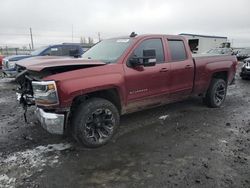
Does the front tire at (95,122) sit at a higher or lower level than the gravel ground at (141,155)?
higher

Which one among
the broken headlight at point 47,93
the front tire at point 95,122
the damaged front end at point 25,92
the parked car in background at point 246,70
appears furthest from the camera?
the parked car in background at point 246,70

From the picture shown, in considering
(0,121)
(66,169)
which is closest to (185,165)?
(66,169)

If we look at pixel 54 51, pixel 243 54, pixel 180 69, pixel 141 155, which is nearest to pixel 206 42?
pixel 243 54

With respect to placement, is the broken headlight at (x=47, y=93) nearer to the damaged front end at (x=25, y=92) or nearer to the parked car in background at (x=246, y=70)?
the damaged front end at (x=25, y=92)

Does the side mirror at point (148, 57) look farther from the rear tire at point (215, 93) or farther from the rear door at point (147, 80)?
the rear tire at point (215, 93)

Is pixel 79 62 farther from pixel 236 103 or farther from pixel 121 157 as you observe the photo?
pixel 236 103

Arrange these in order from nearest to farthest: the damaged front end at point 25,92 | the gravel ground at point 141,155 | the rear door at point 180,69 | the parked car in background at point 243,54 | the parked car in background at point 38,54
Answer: the gravel ground at point 141,155 → the damaged front end at point 25,92 → the rear door at point 180,69 → the parked car in background at point 38,54 → the parked car in background at point 243,54

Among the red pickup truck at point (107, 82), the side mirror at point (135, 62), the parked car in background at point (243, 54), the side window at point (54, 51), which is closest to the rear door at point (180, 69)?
the red pickup truck at point (107, 82)

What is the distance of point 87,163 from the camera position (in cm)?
384

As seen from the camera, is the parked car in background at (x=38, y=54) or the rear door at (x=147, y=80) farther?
the parked car in background at (x=38, y=54)

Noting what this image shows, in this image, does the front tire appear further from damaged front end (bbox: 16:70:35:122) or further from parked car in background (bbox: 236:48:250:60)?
parked car in background (bbox: 236:48:250:60)

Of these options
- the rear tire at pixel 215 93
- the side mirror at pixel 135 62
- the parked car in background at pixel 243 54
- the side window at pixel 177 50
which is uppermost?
the side window at pixel 177 50

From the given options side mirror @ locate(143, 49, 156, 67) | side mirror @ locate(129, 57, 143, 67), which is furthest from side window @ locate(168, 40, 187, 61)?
side mirror @ locate(129, 57, 143, 67)

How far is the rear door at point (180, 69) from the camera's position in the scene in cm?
558
